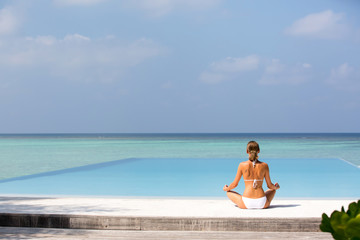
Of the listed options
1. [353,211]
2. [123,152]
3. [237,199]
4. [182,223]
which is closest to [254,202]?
[237,199]

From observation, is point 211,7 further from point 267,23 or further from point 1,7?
point 1,7

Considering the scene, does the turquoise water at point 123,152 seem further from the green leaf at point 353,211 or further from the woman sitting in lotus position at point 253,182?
the green leaf at point 353,211

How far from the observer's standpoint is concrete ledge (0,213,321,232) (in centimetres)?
422

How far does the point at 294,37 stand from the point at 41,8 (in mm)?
26379

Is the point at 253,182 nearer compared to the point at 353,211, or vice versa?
the point at 353,211

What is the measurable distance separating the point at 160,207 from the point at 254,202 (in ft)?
2.93

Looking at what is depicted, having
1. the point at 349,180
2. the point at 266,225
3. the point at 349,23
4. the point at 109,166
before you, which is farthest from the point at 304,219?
the point at 349,23

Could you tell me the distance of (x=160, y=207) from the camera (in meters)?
4.88

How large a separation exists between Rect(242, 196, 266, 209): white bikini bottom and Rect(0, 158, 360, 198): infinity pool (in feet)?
11.6

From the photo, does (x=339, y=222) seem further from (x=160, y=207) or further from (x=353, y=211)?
(x=160, y=207)

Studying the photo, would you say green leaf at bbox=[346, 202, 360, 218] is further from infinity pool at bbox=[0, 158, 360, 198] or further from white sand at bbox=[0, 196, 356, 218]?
infinity pool at bbox=[0, 158, 360, 198]

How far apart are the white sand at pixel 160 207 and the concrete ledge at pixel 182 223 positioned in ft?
0.28

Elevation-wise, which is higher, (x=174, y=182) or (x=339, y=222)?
(x=174, y=182)

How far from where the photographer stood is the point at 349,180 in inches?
416
